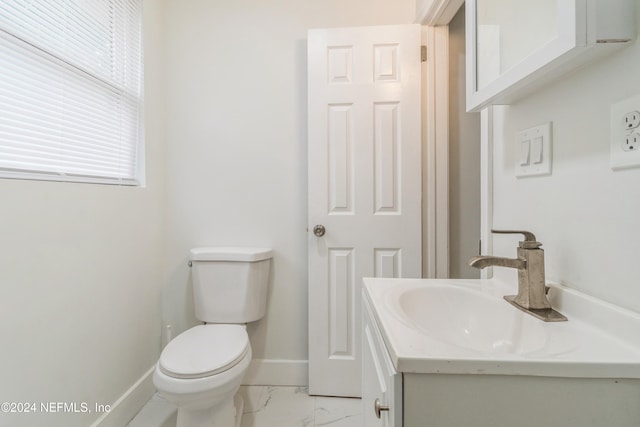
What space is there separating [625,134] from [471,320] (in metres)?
0.52

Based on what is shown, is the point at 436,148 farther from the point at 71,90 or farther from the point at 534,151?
the point at 71,90

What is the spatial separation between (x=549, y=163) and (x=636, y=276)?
1.00 feet

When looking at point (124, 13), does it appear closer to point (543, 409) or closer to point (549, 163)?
point (549, 163)

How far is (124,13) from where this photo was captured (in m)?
1.43

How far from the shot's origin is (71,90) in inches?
44.0

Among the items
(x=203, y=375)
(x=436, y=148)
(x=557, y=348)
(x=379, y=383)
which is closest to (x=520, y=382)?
(x=557, y=348)

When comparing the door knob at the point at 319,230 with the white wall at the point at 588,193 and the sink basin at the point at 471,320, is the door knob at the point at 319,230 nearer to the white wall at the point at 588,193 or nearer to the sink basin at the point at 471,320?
the sink basin at the point at 471,320

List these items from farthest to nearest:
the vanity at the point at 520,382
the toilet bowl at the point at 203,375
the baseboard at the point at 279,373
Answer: the baseboard at the point at 279,373 → the toilet bowl at the point at 203,375 → the vanity at the point at 520,382

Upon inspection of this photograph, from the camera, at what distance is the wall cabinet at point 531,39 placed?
50 cm

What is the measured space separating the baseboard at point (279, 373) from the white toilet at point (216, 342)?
175 millimetres

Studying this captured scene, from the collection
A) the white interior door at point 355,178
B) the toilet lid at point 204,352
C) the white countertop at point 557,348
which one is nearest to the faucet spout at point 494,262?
the white countertop at point 557,348

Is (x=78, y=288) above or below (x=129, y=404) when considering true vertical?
above

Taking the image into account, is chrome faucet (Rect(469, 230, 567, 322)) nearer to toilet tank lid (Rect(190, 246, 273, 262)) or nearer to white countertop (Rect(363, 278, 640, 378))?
white countertop (Rect(363, 278, 640, 378))

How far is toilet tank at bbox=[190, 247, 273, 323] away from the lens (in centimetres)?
150
